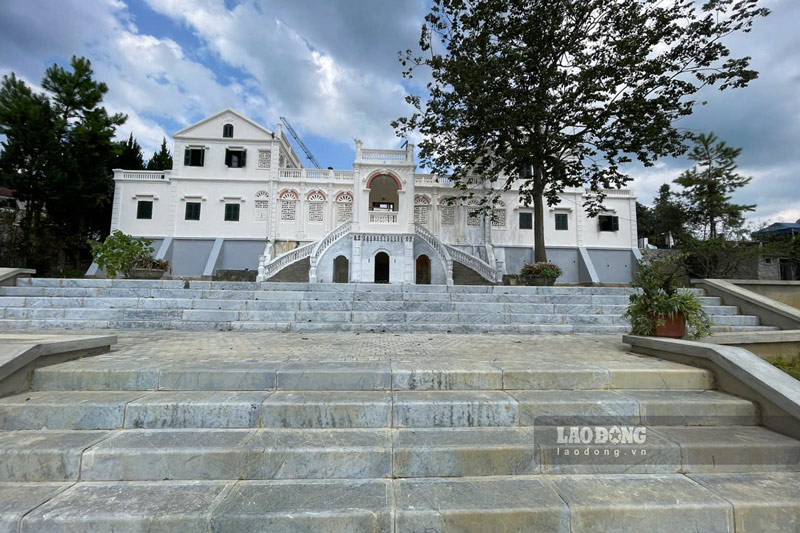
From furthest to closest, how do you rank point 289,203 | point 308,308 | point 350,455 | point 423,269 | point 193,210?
point 289,203 < point 193,210 < point 423,269 < point 308,308 < point 350,455

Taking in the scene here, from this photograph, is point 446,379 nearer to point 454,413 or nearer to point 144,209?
point 454,413

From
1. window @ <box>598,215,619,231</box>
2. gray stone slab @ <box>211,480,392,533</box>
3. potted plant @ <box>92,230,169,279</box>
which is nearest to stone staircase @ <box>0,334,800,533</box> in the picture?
A: gray stone slab @ <box>211,480,392,533</box>

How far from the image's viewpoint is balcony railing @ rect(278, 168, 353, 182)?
21.8 metres

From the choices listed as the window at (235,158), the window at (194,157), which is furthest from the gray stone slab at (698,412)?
the window at (194,157)

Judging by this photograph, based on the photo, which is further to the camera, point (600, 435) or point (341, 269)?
point (341, 269)

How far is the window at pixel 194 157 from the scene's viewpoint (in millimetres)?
21656

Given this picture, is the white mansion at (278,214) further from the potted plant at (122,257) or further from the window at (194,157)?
the potted plant at (122,257)

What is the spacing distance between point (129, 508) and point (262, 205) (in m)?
21.5

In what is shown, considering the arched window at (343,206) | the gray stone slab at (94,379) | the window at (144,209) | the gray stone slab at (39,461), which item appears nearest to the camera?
the gray stone slab at (39,461)

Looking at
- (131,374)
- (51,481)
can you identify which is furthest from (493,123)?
(51,481)

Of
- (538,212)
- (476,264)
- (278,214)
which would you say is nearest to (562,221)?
(538,212)

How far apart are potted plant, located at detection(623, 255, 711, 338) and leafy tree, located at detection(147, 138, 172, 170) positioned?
114 feet

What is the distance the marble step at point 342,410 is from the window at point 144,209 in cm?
2240

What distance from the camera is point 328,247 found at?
57.4 ft
